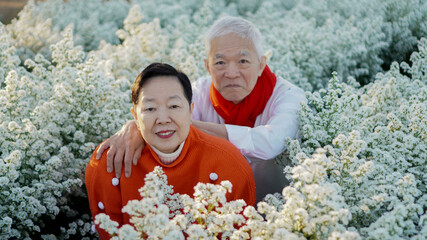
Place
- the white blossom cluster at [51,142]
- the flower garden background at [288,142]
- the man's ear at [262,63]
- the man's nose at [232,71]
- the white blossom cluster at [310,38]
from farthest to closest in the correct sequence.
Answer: the white blossom cluster at [310,38]
the man's ear at [262,63]
the man's nose at [232,71]
the white blossom cluster at [51,142]
the flower garden background at [288,142]

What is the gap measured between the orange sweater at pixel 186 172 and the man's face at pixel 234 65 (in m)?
0.58

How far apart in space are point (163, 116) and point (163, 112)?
0.03m

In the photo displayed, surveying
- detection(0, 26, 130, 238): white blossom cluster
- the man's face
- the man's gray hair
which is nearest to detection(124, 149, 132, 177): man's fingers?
detection(0, 26, 130, 238): white blossom cluster

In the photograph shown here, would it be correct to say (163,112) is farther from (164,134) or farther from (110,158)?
(110,158)

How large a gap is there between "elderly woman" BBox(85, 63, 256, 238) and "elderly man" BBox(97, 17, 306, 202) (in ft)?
0.41

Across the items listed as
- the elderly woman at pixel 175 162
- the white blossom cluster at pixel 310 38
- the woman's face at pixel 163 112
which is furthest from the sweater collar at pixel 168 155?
the white blossom cluster at pixel 310 38

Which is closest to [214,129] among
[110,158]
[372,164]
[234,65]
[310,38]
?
[234,65]

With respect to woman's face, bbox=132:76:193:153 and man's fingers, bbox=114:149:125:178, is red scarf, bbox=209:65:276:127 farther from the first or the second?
man's fingers, bbox=114:149:125:178

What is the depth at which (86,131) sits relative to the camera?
3.49 meters

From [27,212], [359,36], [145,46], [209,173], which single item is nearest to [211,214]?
[209,173]

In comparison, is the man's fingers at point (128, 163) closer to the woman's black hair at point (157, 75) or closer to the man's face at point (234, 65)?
the woman's black hair at point (157, 75)

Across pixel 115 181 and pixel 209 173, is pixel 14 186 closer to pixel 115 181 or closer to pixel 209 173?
pixel 115 181

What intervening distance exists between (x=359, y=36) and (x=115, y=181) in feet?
13.3

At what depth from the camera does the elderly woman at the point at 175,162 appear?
2344mm
